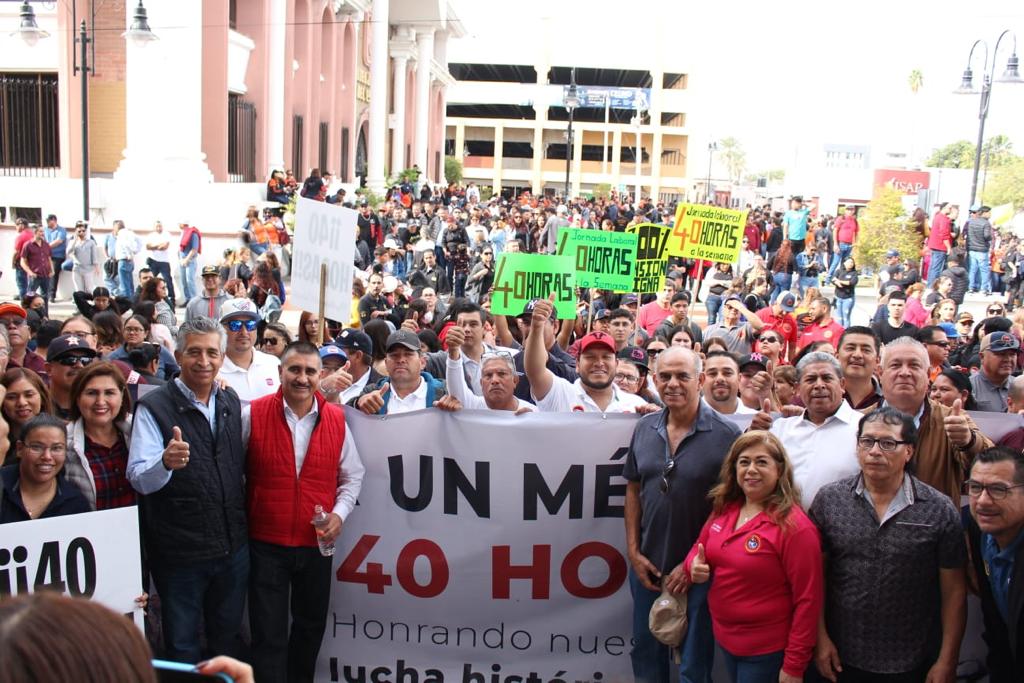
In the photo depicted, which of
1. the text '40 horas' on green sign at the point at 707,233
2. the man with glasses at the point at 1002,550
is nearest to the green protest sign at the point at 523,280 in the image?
the man with glasses at the point at 1002,550

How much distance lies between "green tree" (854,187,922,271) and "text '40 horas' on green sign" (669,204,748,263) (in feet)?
35.3

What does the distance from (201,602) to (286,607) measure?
17.1 inches

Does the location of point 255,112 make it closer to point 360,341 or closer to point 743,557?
point 360,341

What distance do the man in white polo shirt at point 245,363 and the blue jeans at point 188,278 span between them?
12180 millimetres

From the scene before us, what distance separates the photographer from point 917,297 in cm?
1382

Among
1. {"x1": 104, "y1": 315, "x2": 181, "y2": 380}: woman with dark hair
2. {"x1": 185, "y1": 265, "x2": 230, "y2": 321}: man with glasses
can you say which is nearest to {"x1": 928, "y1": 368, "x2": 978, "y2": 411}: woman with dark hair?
{"x1": 104, "y1": 315, "x2": 181, "y2": 380}: woman with dark hair

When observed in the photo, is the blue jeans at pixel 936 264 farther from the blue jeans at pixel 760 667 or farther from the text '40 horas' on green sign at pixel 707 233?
the blue jeans at pixel 760 667

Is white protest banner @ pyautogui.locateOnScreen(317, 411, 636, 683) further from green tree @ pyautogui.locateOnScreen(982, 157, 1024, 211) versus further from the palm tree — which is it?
the palm tree

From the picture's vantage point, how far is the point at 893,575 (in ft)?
14.3

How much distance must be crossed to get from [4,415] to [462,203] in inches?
1376

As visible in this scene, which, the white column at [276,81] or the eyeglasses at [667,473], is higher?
the white column at [276,81]

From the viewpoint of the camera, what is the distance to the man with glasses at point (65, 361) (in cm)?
619

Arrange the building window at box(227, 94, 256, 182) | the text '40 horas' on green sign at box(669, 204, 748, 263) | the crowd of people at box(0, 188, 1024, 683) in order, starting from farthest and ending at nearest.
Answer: the building window at box(227, 94, 256, 182), the text '40 horas' on green sign at box(669, 204, 748, 263), the crowd of people at box(0, 188, 1024, 683)

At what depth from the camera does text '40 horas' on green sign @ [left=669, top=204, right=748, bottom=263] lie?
13.1m
